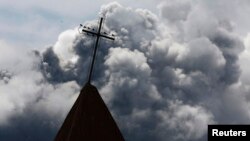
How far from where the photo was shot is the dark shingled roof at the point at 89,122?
22177 mm

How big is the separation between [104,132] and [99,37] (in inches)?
249

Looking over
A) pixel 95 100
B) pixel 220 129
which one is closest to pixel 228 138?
pixel 220 129

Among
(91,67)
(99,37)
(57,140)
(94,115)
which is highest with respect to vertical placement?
(99,37)

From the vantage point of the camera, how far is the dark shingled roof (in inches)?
873

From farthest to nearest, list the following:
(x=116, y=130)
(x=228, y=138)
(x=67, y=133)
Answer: (x=228, y=138)
(x=116, y=130)
(x=67, y=133)

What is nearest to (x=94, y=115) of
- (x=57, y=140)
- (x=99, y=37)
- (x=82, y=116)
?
(x=82, y=116)

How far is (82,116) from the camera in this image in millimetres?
22797

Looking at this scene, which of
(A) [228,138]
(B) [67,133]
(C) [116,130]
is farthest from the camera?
(A) [228,138]

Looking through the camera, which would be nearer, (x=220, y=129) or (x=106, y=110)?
(x=106, y=110)

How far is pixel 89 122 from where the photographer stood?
896 inches

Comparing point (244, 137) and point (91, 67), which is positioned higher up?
point (91, 67)

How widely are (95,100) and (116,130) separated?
2.17 m

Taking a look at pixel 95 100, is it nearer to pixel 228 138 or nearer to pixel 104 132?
pixel 104 132

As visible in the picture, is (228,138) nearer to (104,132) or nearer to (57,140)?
(104,132)
